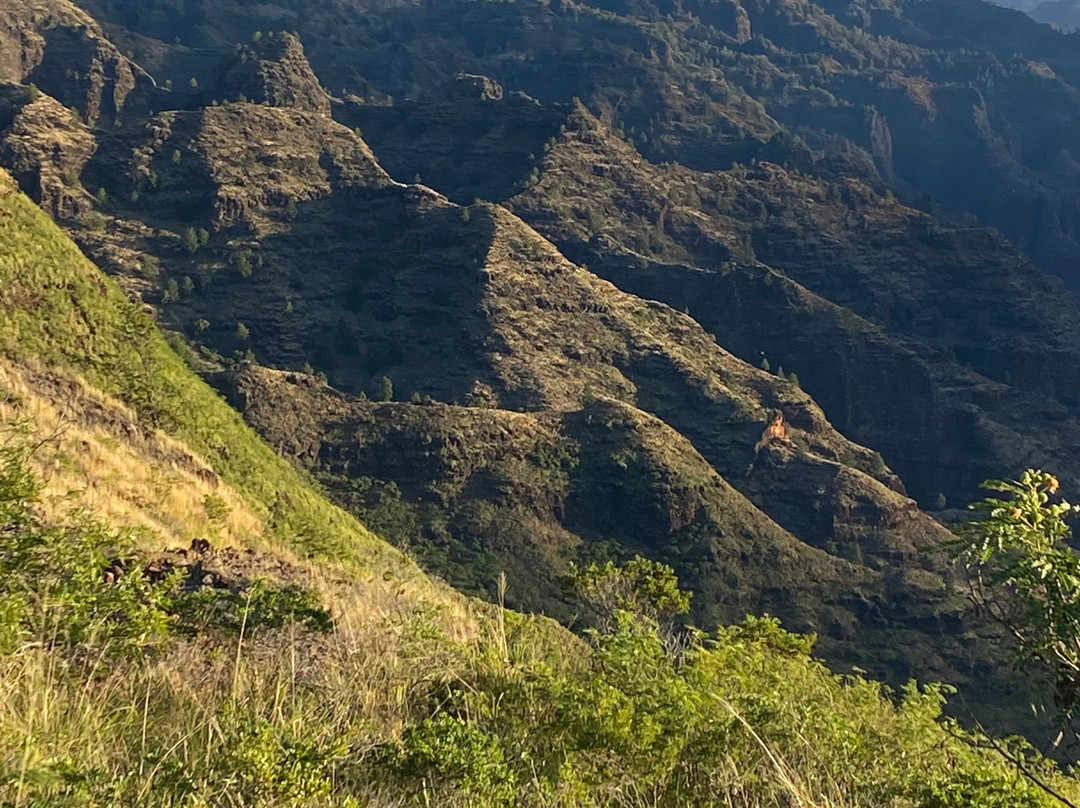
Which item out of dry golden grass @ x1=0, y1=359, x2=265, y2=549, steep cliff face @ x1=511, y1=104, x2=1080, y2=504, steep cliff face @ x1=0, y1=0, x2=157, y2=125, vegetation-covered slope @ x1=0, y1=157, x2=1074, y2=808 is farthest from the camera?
steep cliff face @ x1=0, y1=0, x2=157, y2=125

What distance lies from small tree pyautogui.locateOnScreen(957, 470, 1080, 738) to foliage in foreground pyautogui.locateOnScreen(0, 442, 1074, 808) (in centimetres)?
92

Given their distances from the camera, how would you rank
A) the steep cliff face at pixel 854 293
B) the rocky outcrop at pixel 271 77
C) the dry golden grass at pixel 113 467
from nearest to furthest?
the dry golden grass at pixel 113 467 → the steep cliff face at pixel 854 293 → the rocky outcrop at pixel 271 77

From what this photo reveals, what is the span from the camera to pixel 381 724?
668cm

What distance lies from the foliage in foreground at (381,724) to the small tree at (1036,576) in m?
0.92

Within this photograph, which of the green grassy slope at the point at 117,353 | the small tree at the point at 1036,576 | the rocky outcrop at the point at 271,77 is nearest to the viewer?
the small tree at the point at 1036,576

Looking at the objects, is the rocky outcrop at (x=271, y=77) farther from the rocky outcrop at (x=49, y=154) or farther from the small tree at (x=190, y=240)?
the small tree at (x=190, y=240)

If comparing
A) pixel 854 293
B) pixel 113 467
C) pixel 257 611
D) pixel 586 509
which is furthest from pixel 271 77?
pixel 257 611

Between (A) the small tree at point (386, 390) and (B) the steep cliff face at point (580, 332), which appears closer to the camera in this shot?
(B) the steep cliff face at point (580, 332)

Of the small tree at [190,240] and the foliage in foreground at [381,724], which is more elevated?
the foliage in foreground at [381,724]

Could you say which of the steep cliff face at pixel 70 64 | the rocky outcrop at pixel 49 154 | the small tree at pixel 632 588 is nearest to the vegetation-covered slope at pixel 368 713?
the small tree at pixel 632 588

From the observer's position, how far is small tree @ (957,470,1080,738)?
6.14 metres

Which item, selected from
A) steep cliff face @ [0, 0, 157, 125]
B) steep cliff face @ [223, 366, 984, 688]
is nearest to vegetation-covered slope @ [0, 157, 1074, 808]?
steep cliff face @ [223, 366, 984, 688]

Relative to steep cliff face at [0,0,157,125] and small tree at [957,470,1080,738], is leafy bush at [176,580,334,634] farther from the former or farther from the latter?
steep cliff face at [0,0,157,125]

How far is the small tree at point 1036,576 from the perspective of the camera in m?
6.14
